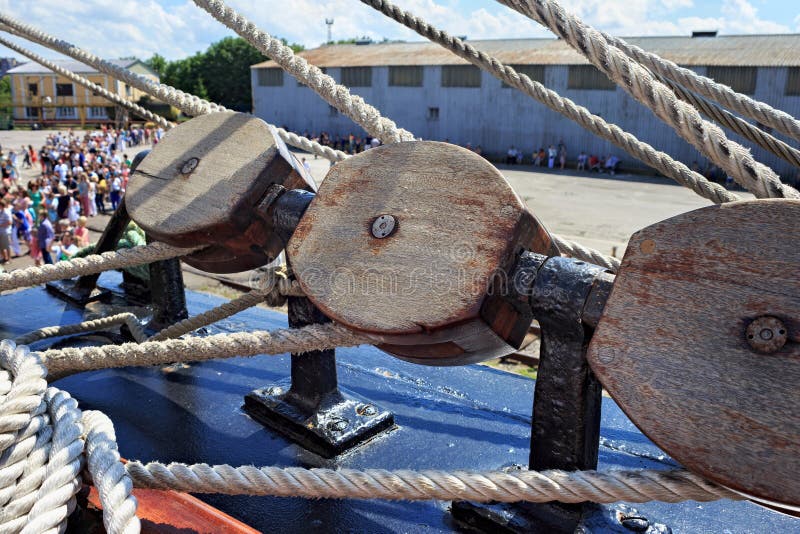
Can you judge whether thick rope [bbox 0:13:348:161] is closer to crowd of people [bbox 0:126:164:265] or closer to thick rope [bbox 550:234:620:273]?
thick rope [bbox 550:234:620:273]

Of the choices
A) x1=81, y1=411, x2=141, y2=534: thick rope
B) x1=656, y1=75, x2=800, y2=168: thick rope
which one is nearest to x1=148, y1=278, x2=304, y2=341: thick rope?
x1=81, y1=411, x2=141, y2=534: thick rope

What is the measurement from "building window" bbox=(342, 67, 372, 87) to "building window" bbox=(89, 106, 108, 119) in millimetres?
23659

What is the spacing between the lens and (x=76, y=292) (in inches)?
118

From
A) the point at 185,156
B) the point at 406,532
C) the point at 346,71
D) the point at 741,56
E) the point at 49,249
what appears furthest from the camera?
the point at 346,71

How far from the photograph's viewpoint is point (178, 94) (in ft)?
6.69

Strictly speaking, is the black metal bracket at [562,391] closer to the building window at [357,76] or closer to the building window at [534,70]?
the building window at [534,70]

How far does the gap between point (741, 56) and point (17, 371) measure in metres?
21.8

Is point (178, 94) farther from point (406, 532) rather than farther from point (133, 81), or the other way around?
point (406, 532)

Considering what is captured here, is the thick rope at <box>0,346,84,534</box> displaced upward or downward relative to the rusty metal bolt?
upward

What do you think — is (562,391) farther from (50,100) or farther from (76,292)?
(50,100)

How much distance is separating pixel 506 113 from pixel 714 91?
21950 millimetres

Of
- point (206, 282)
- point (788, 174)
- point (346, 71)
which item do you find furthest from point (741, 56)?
point (206, 282)

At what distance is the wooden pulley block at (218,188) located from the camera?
159cm

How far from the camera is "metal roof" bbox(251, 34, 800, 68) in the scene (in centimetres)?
1896
